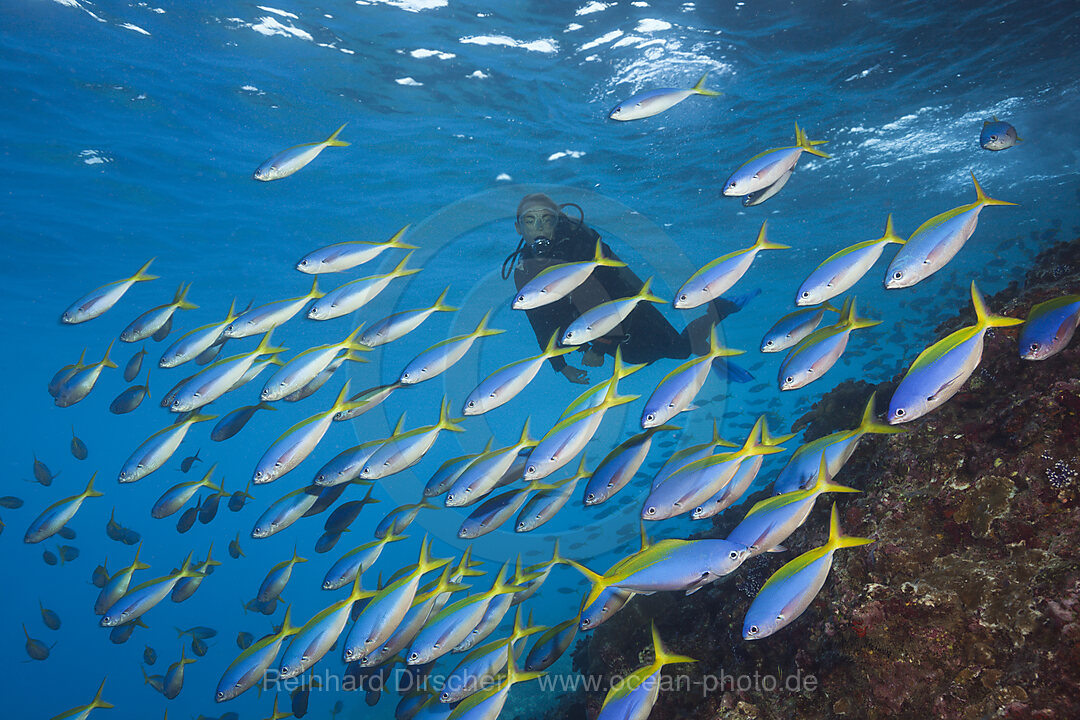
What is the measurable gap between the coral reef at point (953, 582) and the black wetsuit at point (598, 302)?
332 cm

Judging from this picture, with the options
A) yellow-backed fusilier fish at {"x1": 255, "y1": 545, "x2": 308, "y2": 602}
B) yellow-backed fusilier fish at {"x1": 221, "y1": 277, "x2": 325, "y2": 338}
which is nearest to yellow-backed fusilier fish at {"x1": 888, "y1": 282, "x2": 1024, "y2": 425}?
yellow-backed fusilier fish at {"x1": 221, "y1": 277, "x2": 325, "y2": 338}

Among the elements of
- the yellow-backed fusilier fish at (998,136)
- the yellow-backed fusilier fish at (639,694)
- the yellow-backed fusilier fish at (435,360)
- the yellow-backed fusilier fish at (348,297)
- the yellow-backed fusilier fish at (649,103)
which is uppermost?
the yellow-backed fusilier fish at (649,103)

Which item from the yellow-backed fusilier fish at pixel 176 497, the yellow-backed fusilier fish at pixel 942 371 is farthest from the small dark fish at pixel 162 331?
the yellow-backed fusilier fish at pixel 942 371

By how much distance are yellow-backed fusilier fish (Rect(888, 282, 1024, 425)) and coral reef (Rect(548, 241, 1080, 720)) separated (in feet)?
2.65

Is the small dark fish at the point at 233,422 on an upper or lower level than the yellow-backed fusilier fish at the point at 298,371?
lower

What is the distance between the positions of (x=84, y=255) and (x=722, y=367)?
940 inches

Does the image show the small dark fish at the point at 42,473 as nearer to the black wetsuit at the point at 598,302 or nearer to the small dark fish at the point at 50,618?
the small dark fish at the point at 50,618

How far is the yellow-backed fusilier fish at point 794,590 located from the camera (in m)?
2.34

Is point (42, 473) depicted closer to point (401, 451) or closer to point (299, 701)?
point (299, 701)

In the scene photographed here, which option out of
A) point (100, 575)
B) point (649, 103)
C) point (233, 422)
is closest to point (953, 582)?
point (649, 103)

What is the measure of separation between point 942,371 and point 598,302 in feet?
16.2

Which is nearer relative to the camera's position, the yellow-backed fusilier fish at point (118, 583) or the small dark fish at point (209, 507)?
the yellow-backed fusilier fish at point (118, 583)

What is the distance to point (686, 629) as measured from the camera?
14.1 ft
